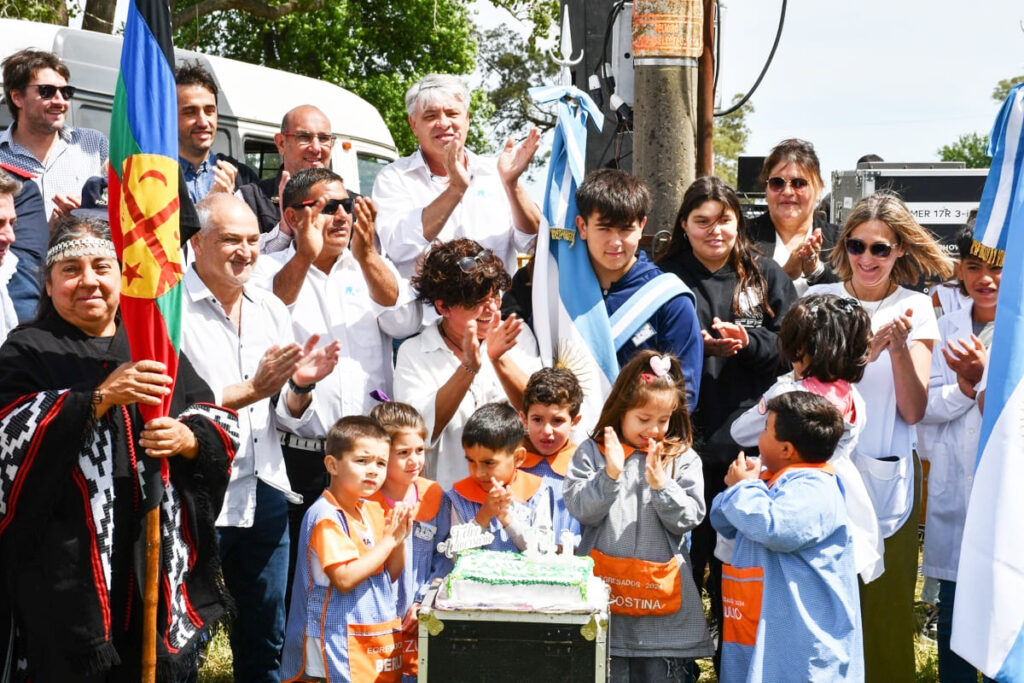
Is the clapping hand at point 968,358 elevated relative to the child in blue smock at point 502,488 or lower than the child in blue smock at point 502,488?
elevated

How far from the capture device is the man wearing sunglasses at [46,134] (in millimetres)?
5582

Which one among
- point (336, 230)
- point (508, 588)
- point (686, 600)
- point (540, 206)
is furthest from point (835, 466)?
point (336, 230)

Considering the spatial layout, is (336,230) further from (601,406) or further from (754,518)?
(754,518)

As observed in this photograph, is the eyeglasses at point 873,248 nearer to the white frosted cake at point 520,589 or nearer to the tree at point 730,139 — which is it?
the white frosted cake at point 520,589

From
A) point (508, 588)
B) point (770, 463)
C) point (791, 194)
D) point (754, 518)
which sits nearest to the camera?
point (508, 588)

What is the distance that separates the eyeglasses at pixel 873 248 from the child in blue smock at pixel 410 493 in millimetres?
1854

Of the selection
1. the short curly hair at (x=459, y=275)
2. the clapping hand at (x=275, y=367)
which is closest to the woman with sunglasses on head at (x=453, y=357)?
the short curly hair at (x=459, y=275)

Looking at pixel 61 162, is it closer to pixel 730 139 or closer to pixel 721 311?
pixel 721 311

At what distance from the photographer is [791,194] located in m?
5.25

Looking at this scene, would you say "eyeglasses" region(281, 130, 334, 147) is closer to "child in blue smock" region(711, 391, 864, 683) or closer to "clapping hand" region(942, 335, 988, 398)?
"child in blue smock" region(711, 391, 864, 683)

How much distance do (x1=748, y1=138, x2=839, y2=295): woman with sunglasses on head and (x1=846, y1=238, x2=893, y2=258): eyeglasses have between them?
387 millimetres

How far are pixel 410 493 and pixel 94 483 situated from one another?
3.62 feet

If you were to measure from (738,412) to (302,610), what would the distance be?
181 centimetres

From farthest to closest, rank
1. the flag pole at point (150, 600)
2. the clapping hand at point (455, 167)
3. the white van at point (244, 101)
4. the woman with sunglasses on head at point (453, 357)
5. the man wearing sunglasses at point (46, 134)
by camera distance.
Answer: the white van at point (244, 101), the man wearing sunglasses at point (46, 134), the clapping hand at point (455, 167), the woman with sunglasses on head at point (453, 357), the flag pole at point (150, 600)
